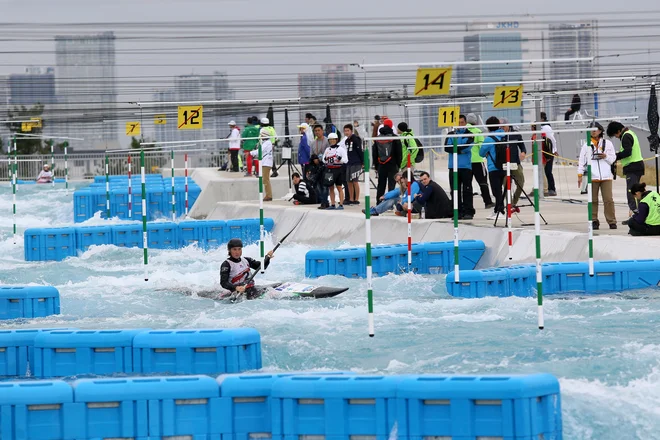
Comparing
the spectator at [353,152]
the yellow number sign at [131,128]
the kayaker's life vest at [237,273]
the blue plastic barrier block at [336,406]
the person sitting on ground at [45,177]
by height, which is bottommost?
the blue plastic barrier block at [336,406]

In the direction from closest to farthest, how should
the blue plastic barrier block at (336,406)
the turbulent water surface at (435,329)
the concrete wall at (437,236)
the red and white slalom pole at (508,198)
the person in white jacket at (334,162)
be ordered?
1. the blue plastic barrier block at (336,406)
2. the turbulent water surface at (435,329)
3. the red and white slalom pole at (508,198)
4. the concrete wall at (437,236)
5. the person in white jacket at (334,162)

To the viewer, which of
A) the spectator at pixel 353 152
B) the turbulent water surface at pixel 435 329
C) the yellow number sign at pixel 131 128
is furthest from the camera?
the yellow number sign at pixel 131 128

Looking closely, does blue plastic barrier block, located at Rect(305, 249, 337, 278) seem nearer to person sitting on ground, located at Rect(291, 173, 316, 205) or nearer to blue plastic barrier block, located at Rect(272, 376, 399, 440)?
person sitting on ground, located at Rect(291, 173, 316, 205)

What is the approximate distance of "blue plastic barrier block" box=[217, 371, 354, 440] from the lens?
8328 mm

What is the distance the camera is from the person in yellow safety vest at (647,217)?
1645 cm

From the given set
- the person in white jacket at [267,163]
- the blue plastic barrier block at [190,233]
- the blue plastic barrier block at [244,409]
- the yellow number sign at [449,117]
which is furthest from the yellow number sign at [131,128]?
the blue plastic barrier block at [244,409]

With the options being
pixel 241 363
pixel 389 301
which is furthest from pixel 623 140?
pixel 241 363

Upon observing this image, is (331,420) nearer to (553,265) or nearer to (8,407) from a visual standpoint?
(8,407)

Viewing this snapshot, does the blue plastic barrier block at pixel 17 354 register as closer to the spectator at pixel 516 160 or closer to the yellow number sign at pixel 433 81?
the yellow number sign at pixel 433 81

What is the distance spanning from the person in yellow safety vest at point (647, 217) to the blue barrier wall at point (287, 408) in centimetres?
922

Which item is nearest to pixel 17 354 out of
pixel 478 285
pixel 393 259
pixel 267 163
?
pixel 478 285

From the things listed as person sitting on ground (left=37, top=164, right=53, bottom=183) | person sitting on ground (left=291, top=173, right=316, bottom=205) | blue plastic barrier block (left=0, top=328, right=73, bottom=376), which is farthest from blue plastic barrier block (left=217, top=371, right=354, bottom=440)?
person sitting on ground (left=37, top=164, right=53, bottom=183)

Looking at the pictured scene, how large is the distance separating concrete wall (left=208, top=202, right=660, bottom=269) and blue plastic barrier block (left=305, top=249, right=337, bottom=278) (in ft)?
7.82

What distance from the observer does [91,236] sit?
79.9 ft
